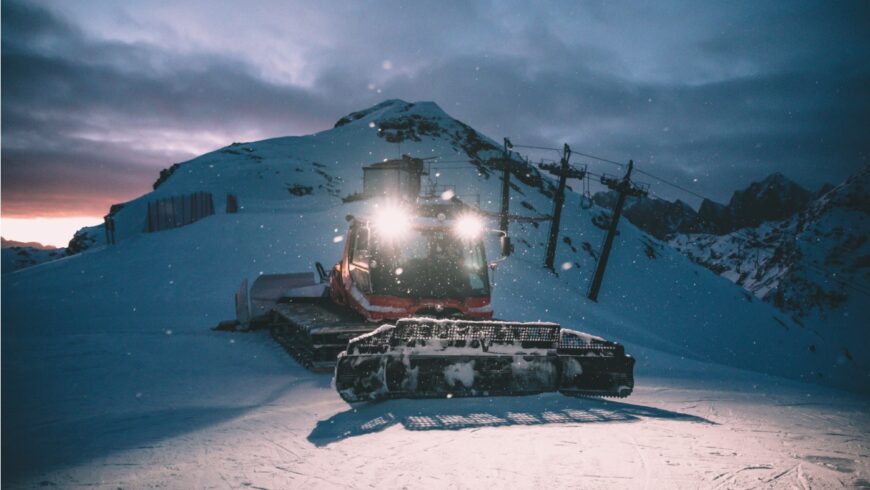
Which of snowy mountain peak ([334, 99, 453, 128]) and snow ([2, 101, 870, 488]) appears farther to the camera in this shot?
snowy mountain peak ([334, 99, 453, 128])

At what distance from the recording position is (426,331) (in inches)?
219

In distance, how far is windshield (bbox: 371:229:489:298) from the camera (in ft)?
25.3

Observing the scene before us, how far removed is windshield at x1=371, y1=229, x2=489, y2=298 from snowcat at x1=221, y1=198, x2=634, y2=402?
18mm

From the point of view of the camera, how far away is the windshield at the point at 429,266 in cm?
771

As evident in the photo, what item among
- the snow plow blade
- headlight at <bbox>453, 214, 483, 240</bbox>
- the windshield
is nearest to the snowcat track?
the windshield

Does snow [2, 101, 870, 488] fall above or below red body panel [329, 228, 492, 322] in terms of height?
below

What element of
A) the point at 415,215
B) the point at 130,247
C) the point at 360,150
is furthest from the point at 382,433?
the point at 360,150

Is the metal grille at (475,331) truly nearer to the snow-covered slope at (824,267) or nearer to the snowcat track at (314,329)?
Result: the snowcat track at (314,329)

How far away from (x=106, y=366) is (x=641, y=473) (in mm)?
7635

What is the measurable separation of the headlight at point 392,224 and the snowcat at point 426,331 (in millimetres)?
18

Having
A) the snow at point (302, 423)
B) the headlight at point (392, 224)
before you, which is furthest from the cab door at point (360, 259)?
the snow at point (302, 423)

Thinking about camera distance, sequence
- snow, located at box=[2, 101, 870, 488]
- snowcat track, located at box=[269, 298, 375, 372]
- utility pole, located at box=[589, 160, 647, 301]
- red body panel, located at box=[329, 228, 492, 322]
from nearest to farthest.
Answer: snow, located at box=[2, 101, 870, 488] < snowcat track, located at box=[269, 298, 375, 372] < red body panel, located at box=[329, 228, 492, 322] < utility pole, located at box=[589, 160, 647, 301]

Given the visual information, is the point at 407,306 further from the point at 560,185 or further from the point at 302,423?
the point at 560,185

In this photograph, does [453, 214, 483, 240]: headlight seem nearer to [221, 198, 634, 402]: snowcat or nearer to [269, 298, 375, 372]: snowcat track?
[221, 198, 634, 402]: snowcat
